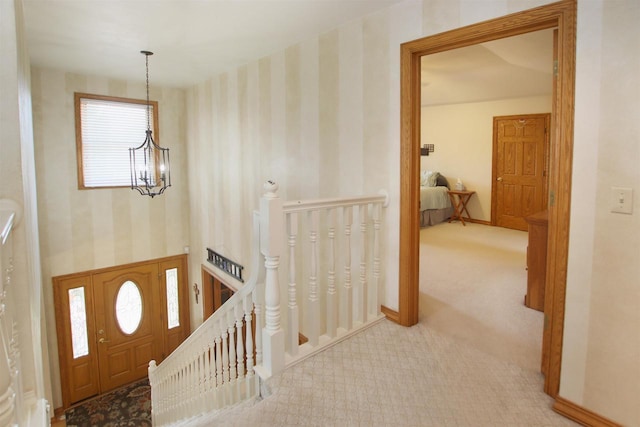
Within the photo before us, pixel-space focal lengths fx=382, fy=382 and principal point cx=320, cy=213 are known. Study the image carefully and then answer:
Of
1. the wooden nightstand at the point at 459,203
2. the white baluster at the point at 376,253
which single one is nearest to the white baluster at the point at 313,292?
the white baluster at the point at 376,253

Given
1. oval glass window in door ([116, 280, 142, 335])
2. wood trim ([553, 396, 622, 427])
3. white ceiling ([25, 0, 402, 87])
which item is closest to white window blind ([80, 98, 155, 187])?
white ceiling ([25, 0, 402, 87])

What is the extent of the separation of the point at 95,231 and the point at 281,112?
11.2ft

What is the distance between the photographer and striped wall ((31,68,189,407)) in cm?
492

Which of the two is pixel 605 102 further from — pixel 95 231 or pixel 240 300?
pixel 95 231

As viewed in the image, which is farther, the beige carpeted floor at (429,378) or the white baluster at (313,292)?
the white baluster at (313,292)

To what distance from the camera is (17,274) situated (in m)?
1.54

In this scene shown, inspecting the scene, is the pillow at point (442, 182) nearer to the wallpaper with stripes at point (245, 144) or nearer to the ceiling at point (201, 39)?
the ceiling at point (201, 39)

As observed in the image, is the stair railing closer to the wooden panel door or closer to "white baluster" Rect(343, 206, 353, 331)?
"white baluster" Rect(343, 206, 353, 331)

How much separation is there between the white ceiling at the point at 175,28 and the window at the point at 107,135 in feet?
2.69

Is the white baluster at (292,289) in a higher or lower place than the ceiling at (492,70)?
lower

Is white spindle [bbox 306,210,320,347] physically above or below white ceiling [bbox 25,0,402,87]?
below

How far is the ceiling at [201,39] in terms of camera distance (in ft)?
9.20

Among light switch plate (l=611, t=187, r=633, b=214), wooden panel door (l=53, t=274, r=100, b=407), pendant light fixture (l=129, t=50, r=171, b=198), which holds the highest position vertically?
pendant light fixture (l=129, t=50, r=171, b=198)

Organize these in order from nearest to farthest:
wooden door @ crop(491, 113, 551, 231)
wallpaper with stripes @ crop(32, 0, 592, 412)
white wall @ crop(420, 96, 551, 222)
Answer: wallpaper with stripes @ crop(32, 0, 592, 412) < wooden door @ crop(491, 113, 551, 231) < white wall @ crop(420, 96, 551, 222)
